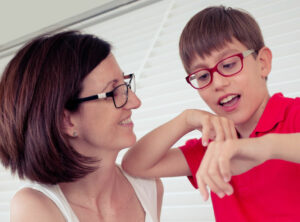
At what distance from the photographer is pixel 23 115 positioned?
0.98 m

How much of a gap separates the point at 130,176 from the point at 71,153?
0.29 metres

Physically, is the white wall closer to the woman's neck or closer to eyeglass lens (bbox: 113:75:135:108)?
the woman's neck

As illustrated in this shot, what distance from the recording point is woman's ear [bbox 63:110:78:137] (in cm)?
Answer: 106

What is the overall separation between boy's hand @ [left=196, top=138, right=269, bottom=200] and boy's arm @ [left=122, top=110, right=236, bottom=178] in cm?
28

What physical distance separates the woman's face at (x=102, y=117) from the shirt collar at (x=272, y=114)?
40cm

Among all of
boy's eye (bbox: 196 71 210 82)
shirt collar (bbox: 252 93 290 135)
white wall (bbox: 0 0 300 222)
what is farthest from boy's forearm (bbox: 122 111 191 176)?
white wall (bbox: 0 0 300 222)

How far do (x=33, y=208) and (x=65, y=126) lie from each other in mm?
260

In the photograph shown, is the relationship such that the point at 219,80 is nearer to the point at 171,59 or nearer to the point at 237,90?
the point at 237,90

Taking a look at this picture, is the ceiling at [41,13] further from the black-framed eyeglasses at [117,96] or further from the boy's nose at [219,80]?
the boy's nose at [219,80]

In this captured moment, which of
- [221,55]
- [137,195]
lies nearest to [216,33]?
[221,55]

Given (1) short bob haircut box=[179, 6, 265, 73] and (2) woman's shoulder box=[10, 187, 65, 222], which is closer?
(2) woman's shoulder box=[10, 187, 65, 222]

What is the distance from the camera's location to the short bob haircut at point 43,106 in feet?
3.22

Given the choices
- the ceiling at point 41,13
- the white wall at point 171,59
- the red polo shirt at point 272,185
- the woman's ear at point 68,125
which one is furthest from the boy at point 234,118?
the ceiling at point 41,13

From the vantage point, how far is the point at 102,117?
1.07 m
